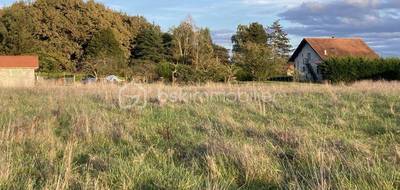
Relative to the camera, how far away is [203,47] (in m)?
55.9

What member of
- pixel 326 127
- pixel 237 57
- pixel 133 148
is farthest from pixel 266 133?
pixel 237 57

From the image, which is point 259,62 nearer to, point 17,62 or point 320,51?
point 320,51

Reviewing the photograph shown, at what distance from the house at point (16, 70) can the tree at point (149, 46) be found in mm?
25334

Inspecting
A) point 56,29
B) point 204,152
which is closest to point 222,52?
point 56,29

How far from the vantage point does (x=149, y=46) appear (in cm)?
6912

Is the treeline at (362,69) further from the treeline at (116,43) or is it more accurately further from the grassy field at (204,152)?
the grassy field at (204,152)

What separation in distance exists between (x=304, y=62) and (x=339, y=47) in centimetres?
454

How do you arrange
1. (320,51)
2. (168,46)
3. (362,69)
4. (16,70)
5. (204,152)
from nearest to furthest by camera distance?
(204,152) → (16,70) → (362,69) → (320,51) → (168,46)

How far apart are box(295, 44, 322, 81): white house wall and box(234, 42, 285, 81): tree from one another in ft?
31.8

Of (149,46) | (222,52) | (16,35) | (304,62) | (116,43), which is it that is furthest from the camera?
(222,52)

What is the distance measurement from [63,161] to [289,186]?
9.42 ft

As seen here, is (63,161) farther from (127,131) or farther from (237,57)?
(237,57)

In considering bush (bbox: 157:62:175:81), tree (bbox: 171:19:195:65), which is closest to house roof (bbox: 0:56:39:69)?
bush (bbox: 157:62:175:81)

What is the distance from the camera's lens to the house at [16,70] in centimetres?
4244
